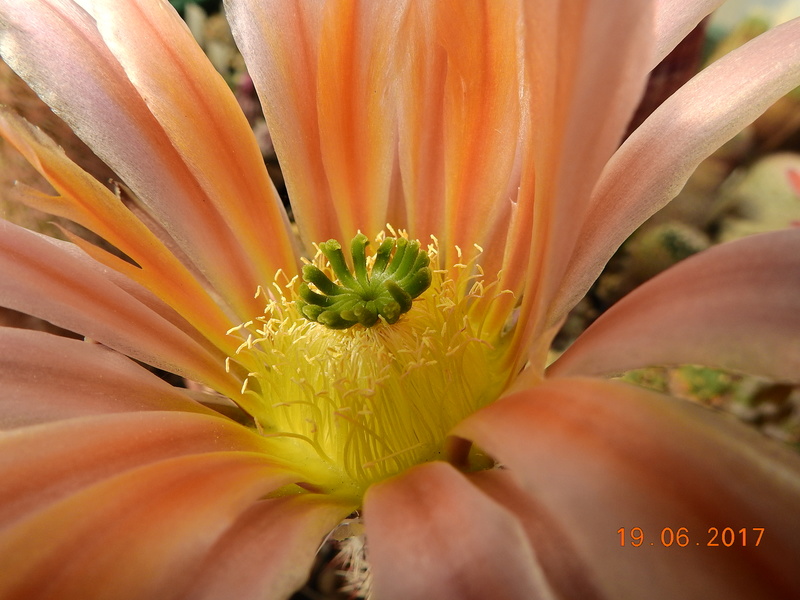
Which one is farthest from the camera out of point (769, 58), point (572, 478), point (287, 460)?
point (287, 460)

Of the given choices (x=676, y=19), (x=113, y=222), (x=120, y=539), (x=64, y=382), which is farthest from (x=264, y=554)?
(x=676, y=19)

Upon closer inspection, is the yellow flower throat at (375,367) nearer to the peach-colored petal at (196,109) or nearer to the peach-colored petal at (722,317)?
the peach-colored petal at (196,109)

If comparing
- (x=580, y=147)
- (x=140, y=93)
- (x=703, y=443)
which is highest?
(x=140, y=93)

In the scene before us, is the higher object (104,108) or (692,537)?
(104,108)

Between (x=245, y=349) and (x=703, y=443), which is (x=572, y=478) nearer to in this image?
(x=703, y=443)

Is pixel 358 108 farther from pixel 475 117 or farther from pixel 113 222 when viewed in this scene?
pixel 113 222

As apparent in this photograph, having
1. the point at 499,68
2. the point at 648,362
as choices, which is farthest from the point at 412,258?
the point at 648,362
